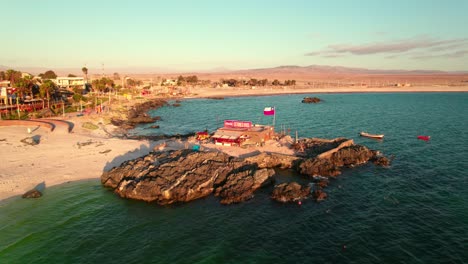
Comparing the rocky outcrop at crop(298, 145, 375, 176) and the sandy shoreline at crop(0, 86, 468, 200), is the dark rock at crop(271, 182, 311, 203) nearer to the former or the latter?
the rocky outcrop at crop(298, 145, 375, 176)

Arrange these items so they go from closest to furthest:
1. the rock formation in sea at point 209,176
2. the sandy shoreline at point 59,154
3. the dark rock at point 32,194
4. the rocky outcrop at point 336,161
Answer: the dark rock at point 32,194, the rock formation in sea at point 209,176, the sandy shoreline at point 59,154, the rocky outcrop at point 336,161

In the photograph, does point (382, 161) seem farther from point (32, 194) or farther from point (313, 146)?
point (32, 194)

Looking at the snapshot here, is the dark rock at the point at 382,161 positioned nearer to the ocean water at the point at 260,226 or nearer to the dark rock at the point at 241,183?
the ocean water at the point at 260,226

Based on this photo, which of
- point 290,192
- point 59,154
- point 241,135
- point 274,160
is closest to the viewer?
point 290,192

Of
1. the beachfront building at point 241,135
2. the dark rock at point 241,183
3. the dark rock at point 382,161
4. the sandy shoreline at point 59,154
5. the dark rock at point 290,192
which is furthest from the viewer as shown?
the beachfront building at point 241,135

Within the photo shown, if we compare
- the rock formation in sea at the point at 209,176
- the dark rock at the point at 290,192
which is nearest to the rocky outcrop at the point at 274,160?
the rock formation in sea at the point at 209,176

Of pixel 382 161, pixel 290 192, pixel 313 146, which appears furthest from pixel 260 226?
pixel 382 161

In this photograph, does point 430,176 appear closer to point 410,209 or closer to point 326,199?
point 410,209
